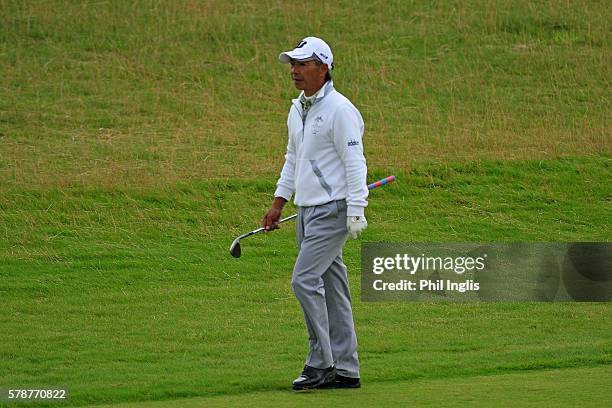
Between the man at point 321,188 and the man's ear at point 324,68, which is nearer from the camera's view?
the man at point 321,188

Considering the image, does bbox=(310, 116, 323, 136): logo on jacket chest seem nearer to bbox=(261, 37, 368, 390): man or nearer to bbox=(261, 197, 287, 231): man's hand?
bbox=(261, 37, 368, 390): man

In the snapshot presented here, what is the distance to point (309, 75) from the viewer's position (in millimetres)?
7559

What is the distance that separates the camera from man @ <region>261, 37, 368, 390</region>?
7.44 metres

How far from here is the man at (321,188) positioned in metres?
7.44

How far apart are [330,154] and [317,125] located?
201mm

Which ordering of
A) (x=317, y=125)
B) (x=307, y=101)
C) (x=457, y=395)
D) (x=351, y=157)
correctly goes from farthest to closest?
(x=307, y=101), (x=317, y=125), (x=351, y=157), (x=457, y=395)

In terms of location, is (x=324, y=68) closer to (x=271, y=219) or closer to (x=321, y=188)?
(x=321, y=188)

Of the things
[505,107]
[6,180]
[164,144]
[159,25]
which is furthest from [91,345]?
[159,25]

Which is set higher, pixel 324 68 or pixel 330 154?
pixel 324 68

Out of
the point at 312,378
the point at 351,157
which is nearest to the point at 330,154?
the point at 351,157

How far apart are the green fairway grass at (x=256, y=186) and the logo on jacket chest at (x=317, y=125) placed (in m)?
1.65

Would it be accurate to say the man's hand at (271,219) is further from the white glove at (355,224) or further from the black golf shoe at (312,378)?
the black golf shoe at (312,378)

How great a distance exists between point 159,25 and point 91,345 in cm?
1632

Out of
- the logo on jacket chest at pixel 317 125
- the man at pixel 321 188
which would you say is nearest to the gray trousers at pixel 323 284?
the man at pixel 321 188
